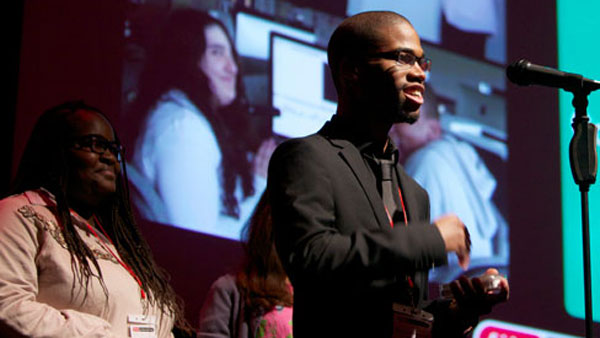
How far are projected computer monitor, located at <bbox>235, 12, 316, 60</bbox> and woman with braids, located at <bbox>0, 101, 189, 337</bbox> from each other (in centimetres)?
90

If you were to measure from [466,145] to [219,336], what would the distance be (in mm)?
1605

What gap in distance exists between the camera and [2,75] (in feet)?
10.8

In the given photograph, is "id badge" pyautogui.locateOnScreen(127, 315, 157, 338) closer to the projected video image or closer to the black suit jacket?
the projected video image

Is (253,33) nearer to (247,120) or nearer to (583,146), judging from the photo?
(247,120)

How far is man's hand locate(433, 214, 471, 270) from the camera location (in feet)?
4.98

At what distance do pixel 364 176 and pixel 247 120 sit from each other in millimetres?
1832

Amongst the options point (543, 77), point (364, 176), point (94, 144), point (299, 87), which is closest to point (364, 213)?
point (364, 176)

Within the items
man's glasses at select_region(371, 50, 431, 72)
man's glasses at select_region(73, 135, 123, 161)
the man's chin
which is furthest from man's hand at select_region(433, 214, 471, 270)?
man's glasses at select_region(73, 135, 123, 161)

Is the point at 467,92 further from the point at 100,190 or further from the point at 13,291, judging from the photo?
the point at 13,291

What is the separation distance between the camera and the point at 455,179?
3828 mm

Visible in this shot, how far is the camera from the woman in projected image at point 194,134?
3305mm

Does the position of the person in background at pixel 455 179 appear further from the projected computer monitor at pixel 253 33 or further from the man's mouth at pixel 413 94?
the man's mouth at pixel 413 94

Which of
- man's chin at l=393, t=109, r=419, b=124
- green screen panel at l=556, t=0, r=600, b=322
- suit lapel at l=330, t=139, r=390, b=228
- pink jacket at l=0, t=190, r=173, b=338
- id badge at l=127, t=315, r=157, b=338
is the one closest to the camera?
suit lapel at l=330, t=139, r=390, b=228

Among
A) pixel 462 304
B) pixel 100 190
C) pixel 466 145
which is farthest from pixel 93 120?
pixel 466 145
